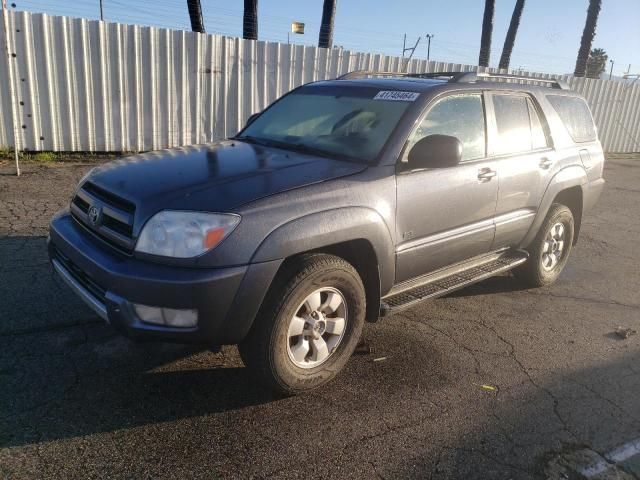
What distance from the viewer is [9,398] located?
9.46ft

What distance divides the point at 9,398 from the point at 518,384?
121 inches

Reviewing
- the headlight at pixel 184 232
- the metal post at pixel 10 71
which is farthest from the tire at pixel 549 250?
the metal post at pixel 10 71

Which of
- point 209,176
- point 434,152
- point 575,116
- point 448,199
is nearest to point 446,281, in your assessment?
point 448,199

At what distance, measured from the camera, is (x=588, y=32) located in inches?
800

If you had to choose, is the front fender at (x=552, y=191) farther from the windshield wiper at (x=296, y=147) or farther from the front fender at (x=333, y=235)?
the windshield wiper at (x=296, y=147)

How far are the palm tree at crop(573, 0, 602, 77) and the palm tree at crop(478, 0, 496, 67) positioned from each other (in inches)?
165

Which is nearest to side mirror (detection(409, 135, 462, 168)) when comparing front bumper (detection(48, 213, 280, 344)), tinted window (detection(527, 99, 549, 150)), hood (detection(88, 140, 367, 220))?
hood (detection(88, 140, 367, 220))

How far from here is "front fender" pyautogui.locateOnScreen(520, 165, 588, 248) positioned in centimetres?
473

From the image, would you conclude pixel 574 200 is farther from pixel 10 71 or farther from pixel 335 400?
pixel 10 71

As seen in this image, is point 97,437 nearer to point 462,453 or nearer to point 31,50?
point 462,453

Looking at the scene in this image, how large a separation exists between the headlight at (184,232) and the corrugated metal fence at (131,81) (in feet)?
21.4

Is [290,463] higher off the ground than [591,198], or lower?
lower

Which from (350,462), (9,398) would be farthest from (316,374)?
(9,398)

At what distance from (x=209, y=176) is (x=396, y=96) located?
1.54 m
